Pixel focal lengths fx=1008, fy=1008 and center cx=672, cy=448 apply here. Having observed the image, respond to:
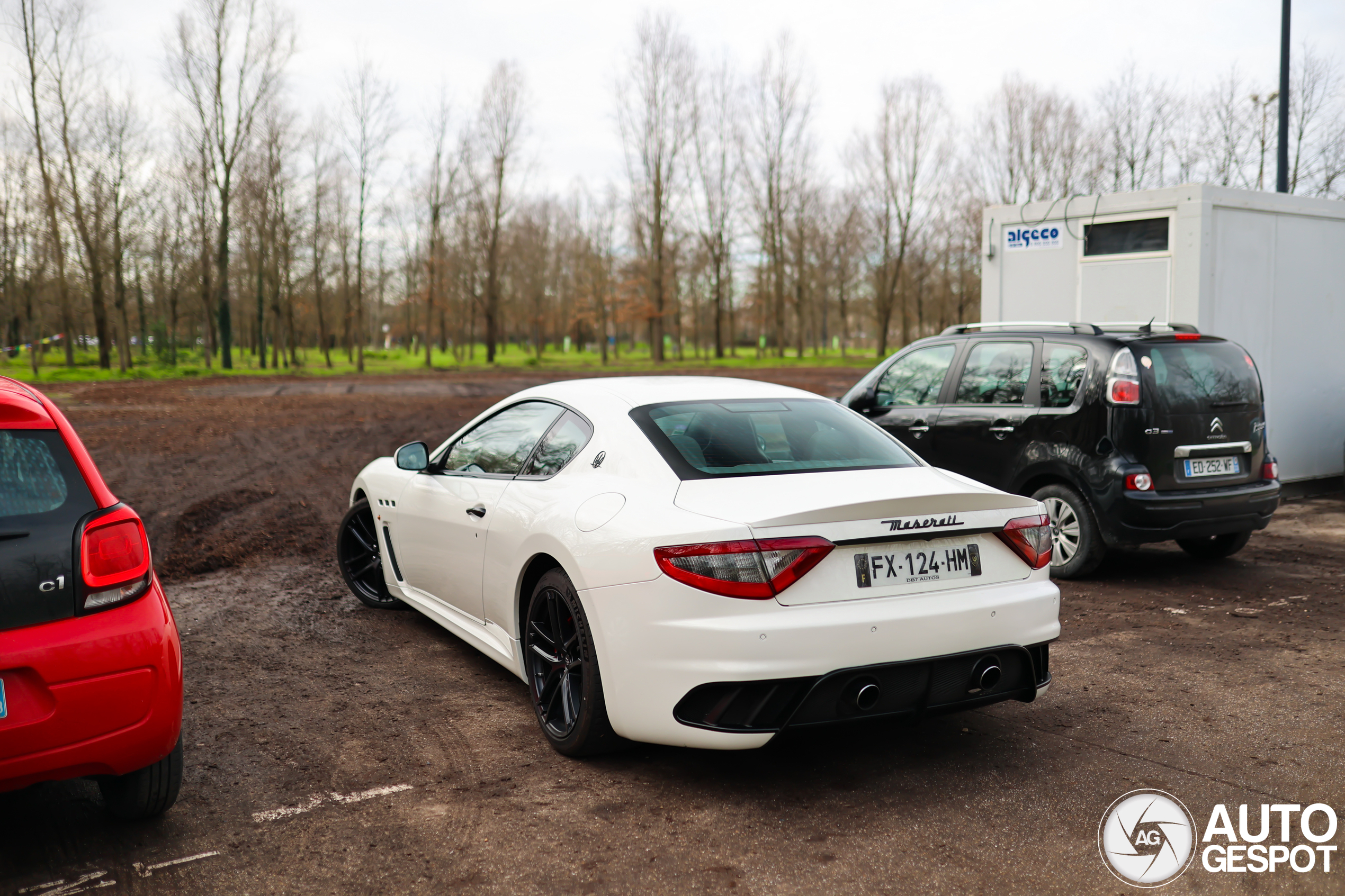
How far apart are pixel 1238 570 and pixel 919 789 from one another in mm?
4984

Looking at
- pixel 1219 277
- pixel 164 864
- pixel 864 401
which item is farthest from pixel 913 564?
pixel 1219 277

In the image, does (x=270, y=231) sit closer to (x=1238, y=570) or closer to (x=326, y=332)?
(x=326, y=332)

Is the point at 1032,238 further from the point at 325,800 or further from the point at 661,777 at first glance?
the point at 325,800

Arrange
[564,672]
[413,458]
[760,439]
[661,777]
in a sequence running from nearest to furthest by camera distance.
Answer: [661,777], [564,672], [760,439], [413,458]

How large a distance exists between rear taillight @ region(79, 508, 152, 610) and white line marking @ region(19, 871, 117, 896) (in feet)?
2.62

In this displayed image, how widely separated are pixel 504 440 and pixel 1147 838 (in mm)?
3197

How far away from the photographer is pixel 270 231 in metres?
44.8

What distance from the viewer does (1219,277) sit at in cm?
960

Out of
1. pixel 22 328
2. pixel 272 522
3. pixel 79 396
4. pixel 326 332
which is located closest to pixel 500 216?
pixel 326 332

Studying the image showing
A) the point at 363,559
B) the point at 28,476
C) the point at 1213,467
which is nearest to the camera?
the point at 28,476

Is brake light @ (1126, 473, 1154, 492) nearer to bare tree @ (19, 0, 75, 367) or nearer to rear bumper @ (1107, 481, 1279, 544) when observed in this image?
rear bumper @ (1107, 481, 1279, 544)

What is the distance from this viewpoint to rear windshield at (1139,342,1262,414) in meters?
6.82

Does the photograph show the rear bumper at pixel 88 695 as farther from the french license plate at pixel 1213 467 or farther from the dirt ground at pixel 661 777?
the french license plate at pixel 1213 467

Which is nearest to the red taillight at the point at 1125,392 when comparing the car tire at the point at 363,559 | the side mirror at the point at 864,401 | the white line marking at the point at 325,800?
the side mirror at the point at 864,401
